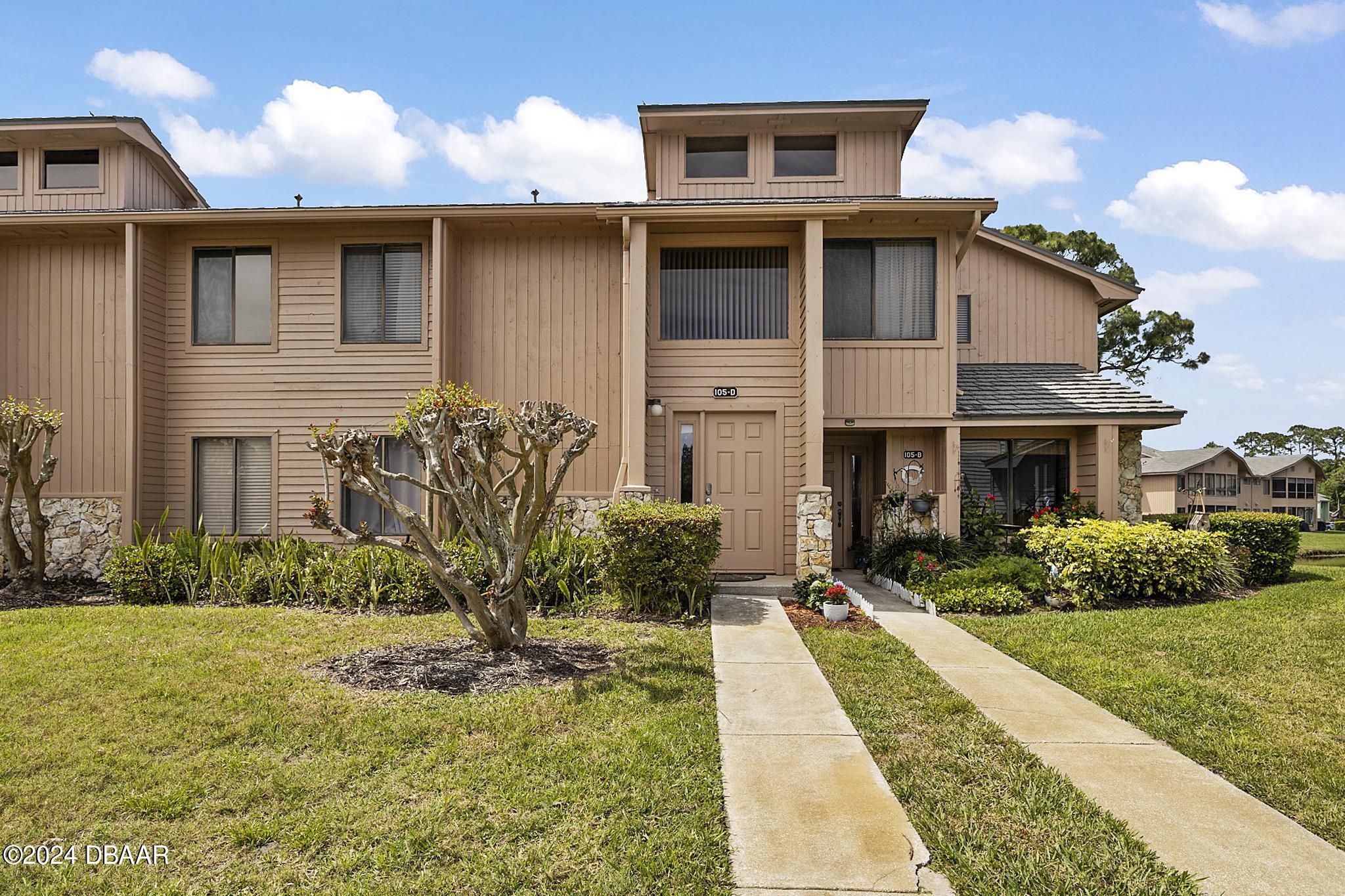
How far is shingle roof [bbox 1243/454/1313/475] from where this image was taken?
38381mm

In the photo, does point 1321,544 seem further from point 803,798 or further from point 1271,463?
point 803,798

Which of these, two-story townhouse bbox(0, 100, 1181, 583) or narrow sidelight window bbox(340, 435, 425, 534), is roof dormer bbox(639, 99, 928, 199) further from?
narrow sidelight window bbox(340, 435, 425, 534)

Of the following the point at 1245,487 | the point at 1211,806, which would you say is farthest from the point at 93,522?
the point at 1245,487

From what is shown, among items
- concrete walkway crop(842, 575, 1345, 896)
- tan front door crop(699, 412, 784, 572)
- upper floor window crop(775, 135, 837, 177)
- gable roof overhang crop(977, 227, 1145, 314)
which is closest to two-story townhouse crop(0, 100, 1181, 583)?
tan front door crop(699, 412, 784, 572)

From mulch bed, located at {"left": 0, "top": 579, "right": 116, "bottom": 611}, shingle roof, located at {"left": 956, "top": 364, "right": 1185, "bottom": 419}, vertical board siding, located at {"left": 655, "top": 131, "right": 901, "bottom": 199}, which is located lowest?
mulch bed, located at {"left": 0, "top": 579, "right": 116, "bottom": 611}

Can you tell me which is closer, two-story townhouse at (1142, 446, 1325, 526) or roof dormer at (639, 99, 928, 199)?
roof dormer at (639, 99, 928, 199)

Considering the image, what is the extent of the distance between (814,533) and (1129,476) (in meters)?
5.52

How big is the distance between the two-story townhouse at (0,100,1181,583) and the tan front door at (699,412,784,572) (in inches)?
1.1

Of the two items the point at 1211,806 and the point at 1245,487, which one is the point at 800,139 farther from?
the point at 1245,487

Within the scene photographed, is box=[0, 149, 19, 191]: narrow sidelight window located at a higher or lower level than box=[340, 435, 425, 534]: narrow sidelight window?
higher

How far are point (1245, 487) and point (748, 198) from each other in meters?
40.3

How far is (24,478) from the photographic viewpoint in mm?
8703

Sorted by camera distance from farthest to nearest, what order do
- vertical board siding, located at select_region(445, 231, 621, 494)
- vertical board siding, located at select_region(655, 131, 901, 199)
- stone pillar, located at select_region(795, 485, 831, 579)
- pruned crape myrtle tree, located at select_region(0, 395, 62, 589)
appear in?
vertical board siding, located at select_region(655, 131, 901, 199), vertical board siding, located at select_region(445, 231, 621, 494), stone pillar, located at select_region(795, 485, 831, 579), pruned crape myrtle tree, located at select_region(0, 395, 62, 589)

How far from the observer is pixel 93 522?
9.91 m
